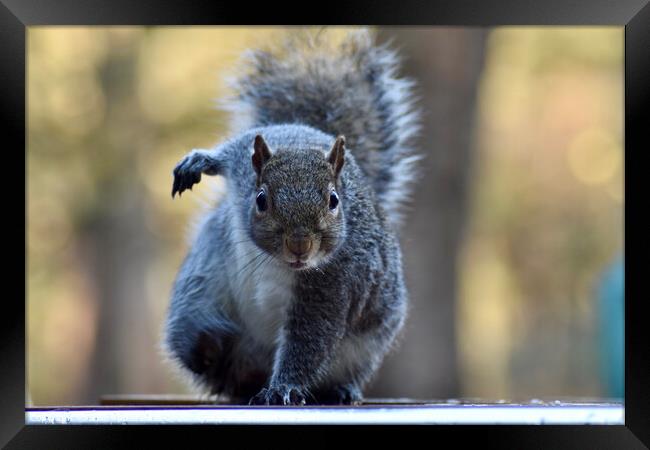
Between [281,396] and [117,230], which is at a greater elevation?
[117,230]

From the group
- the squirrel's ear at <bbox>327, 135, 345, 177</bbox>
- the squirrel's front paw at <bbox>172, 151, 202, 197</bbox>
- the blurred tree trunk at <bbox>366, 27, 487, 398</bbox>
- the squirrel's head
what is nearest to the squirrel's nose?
the squirrel's head

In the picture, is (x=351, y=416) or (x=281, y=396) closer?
(x=351, y=416)

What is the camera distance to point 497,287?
13672mm

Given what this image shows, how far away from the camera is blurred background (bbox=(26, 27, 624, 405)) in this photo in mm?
5828

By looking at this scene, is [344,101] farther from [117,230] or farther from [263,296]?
[117,230]

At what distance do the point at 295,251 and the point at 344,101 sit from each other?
114 cm

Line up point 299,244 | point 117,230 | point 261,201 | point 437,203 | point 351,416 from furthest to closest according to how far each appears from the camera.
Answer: point 117,230, point 437,203, point 261,201, point 299,244, point 351,416

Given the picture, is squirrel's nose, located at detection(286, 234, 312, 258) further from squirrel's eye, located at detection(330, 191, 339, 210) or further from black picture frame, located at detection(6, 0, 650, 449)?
Result: black picture frame, located at detection(6, 0, 650, 449)

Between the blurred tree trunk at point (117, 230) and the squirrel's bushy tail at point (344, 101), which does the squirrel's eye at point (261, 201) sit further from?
the blurred tree trunk at point (117, 230)

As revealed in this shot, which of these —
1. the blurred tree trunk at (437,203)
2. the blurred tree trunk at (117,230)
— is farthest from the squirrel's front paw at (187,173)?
the blurred tree trunk at (117,230)

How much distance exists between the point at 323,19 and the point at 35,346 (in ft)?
32.0

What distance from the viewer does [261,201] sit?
2424mm

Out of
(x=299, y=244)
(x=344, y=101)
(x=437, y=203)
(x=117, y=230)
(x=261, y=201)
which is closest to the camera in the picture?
(x=299, y=244)

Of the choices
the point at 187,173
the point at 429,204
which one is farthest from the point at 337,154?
the point at 429,204
